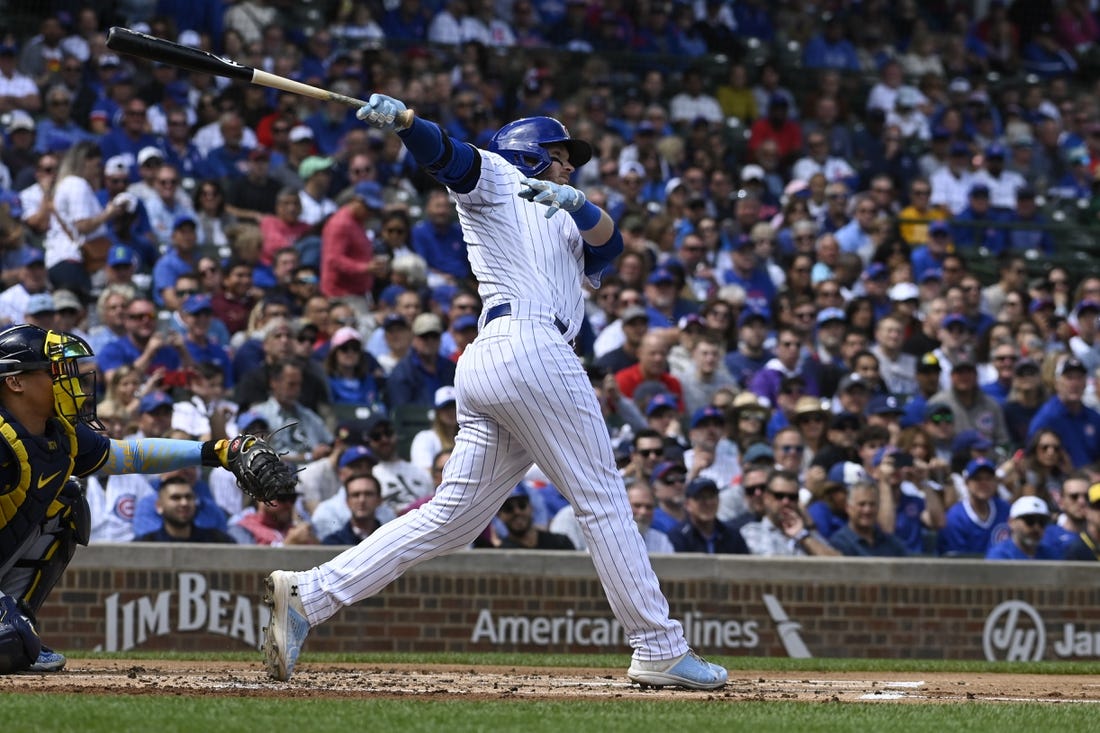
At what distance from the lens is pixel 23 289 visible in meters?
11.0

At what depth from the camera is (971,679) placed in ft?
23.6

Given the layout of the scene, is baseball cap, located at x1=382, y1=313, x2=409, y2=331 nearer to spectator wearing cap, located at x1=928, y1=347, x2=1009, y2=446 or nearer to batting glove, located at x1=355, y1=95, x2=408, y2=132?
spectator wearing cap, located at x1=928, y1=347, x2=1009, y2=446

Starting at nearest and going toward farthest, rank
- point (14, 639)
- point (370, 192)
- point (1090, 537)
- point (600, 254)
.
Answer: point (14, 639) < point (600, 254) < point (1090, 537) < point (370, 192)

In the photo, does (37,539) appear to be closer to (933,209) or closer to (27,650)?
(27,650)

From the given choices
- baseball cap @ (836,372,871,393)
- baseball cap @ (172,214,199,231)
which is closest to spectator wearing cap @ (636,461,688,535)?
baseball cap @ (836,372,871,393)

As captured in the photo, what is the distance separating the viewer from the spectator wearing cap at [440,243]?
1303cm

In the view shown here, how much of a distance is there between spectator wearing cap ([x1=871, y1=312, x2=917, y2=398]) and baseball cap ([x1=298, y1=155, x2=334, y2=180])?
4279mm

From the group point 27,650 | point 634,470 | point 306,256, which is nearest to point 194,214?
point 306,256

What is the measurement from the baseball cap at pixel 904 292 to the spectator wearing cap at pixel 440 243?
3.32 meters

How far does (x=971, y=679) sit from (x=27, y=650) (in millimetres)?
3742

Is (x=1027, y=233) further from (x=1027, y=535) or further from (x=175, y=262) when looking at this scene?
(x=175, y=262)

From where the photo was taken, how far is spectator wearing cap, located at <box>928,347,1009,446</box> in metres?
12.2

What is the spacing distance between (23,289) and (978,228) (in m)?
8.61

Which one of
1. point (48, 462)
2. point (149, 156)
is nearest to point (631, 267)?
point (149, 156)
